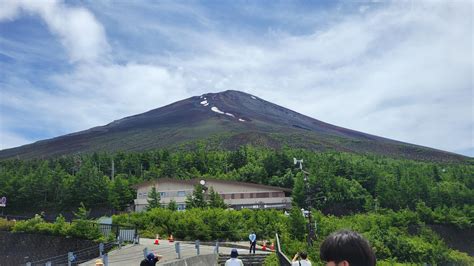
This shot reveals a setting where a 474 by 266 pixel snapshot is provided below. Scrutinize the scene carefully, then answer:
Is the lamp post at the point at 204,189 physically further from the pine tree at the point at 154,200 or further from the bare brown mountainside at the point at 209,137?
the bare brown mountainside at the point at 209,137

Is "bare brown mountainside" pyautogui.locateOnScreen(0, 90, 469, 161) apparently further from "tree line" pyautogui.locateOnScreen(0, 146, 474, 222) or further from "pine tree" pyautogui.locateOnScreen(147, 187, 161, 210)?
"pine tree" pyautogui.locateOnScreen(147, 187, 161, 210)

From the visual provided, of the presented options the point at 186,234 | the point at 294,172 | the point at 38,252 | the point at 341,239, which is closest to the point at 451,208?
the point at 294,172

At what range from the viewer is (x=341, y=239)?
2.14 m

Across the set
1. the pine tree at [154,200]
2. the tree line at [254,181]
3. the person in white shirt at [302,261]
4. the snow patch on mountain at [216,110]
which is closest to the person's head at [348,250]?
the person in white shirt at [302,261]

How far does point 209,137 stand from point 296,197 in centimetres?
7687

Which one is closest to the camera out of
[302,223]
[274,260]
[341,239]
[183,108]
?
[341,239]

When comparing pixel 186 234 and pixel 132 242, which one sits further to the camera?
pixel 186 234

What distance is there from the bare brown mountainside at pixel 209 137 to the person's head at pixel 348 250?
4465 inches

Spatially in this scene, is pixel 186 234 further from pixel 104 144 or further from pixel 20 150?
pixel 20 150

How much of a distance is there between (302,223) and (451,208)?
3717 centimetres

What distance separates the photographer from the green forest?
35062 mm

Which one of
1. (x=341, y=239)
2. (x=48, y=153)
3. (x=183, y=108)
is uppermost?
(x=183, y=108)

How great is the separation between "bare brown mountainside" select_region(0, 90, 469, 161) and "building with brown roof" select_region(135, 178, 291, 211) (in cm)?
5879

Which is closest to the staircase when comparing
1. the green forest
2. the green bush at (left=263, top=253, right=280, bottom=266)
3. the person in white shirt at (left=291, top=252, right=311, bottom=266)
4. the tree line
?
the green bush at (left=263, top=253, right=280, bottom=266)
